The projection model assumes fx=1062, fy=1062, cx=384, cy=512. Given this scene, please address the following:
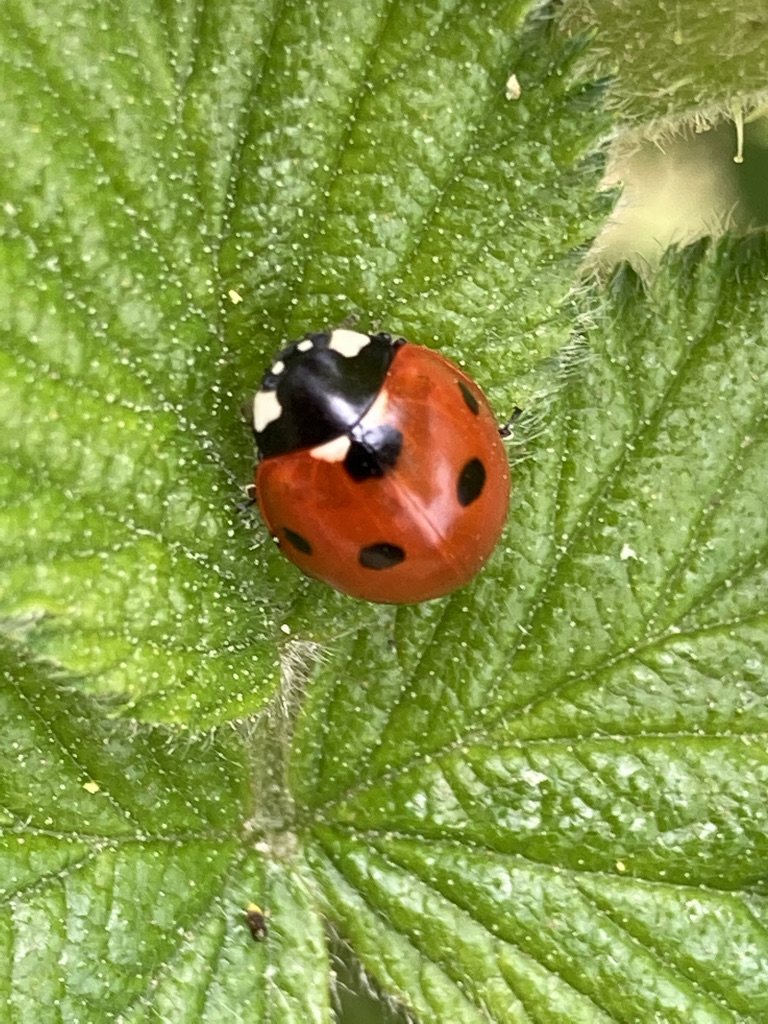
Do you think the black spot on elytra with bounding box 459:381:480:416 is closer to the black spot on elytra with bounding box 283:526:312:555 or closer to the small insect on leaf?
the black spot on elytra with bounding box 283:526:312:555

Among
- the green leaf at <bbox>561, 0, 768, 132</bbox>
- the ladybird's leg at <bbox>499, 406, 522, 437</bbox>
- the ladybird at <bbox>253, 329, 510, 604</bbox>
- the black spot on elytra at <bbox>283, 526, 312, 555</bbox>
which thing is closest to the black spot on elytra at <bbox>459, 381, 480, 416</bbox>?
the ladybird at <bbox>253, 329, 510, 604</bbox>

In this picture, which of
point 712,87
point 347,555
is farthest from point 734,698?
point 712,87

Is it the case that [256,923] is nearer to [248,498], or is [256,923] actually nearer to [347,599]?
[347,599]

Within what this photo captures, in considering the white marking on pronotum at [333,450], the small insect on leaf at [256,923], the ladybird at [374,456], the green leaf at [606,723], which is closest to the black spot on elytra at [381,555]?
the ladybird at [374,456]

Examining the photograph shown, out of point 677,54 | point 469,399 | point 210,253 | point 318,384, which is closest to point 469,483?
point 469,399

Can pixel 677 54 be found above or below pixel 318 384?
above

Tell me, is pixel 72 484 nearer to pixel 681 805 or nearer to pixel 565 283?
pixel 565 283

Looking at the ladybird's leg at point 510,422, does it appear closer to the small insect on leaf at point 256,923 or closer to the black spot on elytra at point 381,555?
the black spot on elytra at point 381,555
